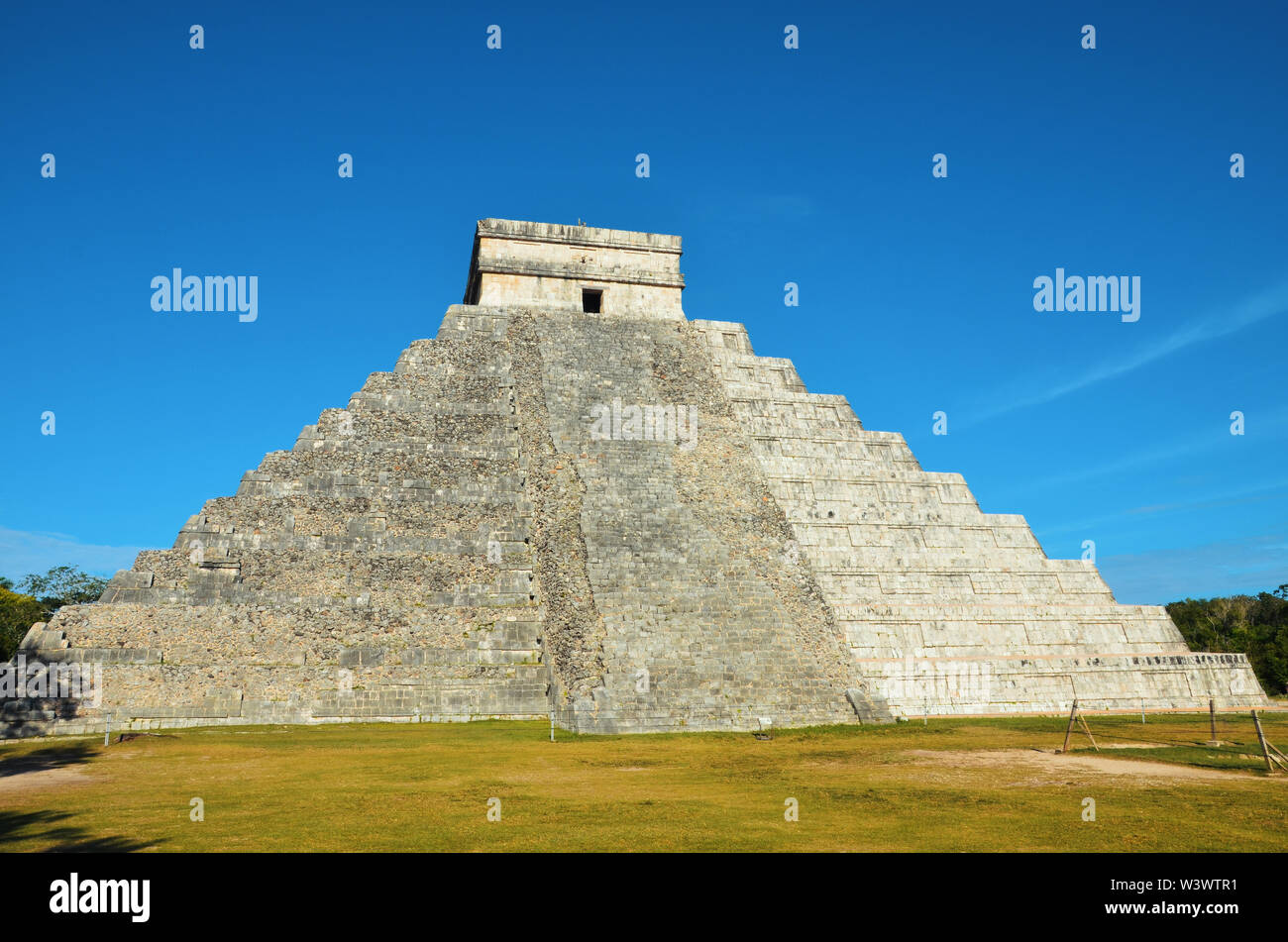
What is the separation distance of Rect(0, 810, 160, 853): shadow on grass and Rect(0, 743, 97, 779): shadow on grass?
11.7ft

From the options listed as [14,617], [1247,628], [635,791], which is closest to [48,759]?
[635,791]

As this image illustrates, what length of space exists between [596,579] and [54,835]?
10.8 metres

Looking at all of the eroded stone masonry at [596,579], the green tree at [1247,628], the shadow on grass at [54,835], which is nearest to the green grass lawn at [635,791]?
the shadow on grass at [54,835]

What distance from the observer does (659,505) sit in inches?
787

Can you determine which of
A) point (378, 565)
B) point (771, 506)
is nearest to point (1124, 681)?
point (771, 506)

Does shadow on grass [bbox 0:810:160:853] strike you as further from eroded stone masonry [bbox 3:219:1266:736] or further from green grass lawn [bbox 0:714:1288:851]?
eroded stone masonry [bbox 3:219:1266:736]

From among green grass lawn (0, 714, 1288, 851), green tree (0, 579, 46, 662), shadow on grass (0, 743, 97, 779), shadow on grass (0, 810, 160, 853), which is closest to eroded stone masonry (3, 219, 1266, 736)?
green grass lawn (0, 714, 1288, 851)

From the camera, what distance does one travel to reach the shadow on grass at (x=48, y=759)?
12.6 metres

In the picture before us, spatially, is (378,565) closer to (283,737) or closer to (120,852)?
(283,737)

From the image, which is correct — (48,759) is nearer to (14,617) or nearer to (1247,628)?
(14,617)

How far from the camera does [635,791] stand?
10250mm

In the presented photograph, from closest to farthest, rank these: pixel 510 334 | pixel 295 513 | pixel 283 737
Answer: pixel 283 737, pixel 295 513, pixel 510 334
